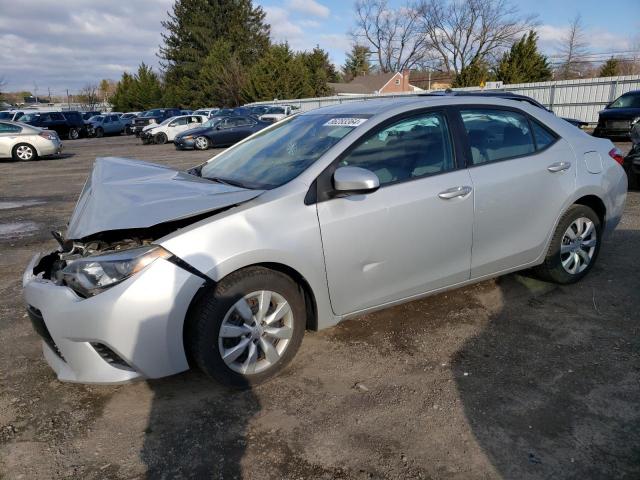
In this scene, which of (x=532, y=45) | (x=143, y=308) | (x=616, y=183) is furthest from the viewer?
(x=532, y=45)

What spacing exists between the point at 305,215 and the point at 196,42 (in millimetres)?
55534

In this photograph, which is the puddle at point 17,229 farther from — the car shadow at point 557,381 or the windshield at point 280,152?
the car shadow at point 557,381

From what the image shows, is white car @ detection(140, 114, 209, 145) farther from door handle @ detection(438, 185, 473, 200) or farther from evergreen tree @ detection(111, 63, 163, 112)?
evergreen tree @ detection(111, 63, 163, 112)

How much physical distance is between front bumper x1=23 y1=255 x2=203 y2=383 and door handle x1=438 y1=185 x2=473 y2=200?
5.60 feet

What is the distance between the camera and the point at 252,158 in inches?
148

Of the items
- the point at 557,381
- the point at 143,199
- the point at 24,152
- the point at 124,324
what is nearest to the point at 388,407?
the point at 557,381

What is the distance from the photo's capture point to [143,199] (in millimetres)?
2953

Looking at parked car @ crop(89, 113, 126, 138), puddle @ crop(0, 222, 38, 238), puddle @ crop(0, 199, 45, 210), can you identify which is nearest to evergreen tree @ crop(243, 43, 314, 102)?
parked car @ crop(89, 113, 126, 138)

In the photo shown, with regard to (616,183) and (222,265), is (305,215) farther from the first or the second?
(616,183)

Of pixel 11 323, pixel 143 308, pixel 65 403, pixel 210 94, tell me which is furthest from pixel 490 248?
pixel 210 94

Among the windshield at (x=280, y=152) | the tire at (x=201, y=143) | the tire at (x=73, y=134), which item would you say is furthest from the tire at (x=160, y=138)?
the windshield at (x=280, y=152)

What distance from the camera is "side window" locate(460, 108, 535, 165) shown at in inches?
141

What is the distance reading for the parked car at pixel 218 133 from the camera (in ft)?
67.9

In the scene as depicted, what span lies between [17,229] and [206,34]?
4972 cm
